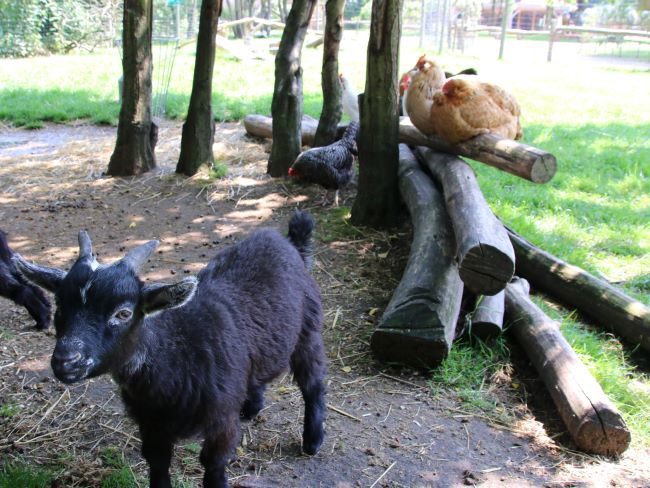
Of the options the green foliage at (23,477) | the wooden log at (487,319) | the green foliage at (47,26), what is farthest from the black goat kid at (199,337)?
the green foliage at (47,26)

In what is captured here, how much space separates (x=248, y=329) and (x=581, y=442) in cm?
211

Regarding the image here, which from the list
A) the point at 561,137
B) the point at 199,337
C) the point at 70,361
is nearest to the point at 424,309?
the point at 199,337

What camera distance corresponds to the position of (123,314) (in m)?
2.84

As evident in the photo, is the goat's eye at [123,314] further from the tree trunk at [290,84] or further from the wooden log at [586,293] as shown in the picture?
the tree trunk at [290,84]

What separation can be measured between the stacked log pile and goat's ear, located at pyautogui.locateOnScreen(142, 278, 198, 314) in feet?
6.95

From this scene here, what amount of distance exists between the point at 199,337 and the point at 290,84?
18.6 feet

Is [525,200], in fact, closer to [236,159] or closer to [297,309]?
[236,159]

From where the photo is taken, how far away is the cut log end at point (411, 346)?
455cm

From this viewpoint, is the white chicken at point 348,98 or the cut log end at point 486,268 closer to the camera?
the cut log end at point 486,268

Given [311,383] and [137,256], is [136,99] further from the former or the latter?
[137,256]

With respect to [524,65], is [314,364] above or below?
below

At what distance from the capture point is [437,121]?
21.2 feet

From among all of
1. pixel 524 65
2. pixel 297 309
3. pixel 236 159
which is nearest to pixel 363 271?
pixel 297 309

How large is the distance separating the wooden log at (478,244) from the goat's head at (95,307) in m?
2.21
